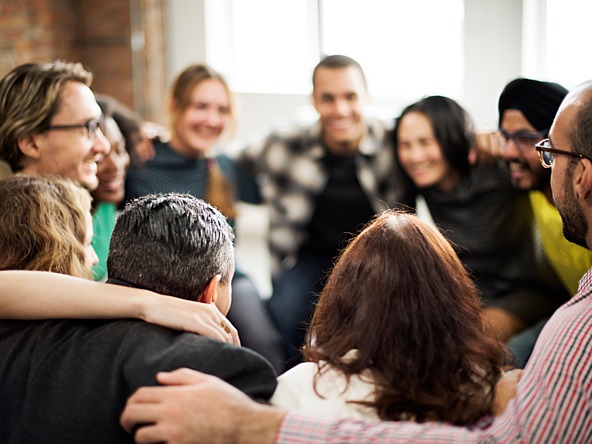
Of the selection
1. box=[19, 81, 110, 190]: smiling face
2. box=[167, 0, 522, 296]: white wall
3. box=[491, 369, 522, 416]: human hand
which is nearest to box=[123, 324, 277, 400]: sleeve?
box=[491, 369, 522, 416]: human hand

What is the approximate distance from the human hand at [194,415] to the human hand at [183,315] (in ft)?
0.38

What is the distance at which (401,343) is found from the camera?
1.46 m

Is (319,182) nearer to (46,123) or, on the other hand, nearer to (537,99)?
(537,99)

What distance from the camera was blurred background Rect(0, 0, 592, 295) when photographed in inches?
173

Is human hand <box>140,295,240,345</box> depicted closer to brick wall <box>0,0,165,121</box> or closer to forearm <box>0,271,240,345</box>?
forearm <box>0,271,240,345</box>

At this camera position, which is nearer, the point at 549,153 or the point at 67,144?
the point at 549,153

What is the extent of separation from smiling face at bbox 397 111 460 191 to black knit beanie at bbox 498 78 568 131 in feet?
1.16

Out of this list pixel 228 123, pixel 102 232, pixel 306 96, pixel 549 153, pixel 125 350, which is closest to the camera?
pixel 125 350

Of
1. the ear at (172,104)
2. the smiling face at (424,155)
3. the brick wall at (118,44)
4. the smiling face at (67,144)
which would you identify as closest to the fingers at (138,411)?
the smiling face at (67,144)

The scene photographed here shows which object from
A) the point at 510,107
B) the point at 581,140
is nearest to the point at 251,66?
the point at 510,107

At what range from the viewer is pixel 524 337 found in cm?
260

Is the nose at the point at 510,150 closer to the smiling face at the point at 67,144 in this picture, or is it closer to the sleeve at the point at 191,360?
the smiling face at the point at 67,144

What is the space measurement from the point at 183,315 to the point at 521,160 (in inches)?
61.7

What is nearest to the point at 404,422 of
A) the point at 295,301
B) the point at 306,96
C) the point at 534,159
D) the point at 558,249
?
the point at 558,249
